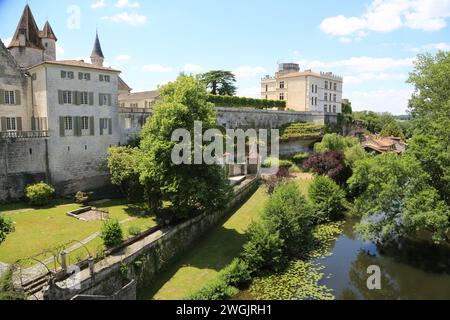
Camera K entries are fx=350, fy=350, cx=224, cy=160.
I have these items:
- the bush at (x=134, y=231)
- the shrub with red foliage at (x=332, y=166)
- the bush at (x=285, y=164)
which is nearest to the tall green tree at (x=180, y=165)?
the bush at (x=134, y=231)

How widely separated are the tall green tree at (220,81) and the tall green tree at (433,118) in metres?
28.5

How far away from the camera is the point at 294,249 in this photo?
71.8ft

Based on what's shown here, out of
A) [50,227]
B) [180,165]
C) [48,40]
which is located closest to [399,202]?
[180,165]

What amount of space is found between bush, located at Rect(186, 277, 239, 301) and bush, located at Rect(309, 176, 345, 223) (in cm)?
1305

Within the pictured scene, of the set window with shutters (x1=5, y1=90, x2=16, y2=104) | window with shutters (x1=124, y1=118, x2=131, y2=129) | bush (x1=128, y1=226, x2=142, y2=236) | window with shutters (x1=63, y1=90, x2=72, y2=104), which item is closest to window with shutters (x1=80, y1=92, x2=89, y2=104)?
window with shutters (x1=63, y1=90, x2=72, y2=104)

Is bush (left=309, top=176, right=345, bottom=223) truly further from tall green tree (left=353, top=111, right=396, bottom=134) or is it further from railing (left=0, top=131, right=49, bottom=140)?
tall green tree (left=353, top=111, right=396, bottom=134)

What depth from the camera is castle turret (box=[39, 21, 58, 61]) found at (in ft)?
117

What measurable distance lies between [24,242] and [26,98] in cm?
1502

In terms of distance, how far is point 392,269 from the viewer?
20438mm

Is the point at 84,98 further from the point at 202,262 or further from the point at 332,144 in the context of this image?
the point at 332,144

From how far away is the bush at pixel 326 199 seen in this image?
28.2 meters

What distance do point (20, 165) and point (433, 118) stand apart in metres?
32.1

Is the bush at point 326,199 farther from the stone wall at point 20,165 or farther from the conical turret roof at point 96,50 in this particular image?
the conical turret roof at point 96,50
